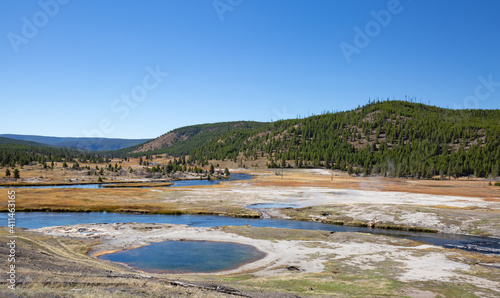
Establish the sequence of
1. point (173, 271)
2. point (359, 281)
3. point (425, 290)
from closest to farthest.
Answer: point (425, 290)
point (359, 281)
point (173, 271)

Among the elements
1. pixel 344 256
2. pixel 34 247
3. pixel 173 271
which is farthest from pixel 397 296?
pixel 34 247

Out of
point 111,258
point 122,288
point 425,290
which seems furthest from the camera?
point 111,258

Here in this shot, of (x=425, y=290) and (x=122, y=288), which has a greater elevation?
(x=122, y=288)

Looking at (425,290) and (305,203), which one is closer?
(425,290)

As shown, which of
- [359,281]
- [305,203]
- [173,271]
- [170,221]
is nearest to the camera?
[359,281]

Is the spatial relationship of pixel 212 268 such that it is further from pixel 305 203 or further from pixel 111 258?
pixel 305 203

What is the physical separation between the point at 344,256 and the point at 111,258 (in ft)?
79.0

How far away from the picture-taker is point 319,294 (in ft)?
73.8

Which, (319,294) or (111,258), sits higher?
(319,294)

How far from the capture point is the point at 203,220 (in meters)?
60.6

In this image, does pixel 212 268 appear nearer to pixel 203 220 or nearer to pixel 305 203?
pixel 203 220

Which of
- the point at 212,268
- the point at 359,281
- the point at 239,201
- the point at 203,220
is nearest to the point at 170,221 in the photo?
the point at 203,220

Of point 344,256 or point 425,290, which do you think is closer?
point 425,290

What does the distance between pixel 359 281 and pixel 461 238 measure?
101 ft
